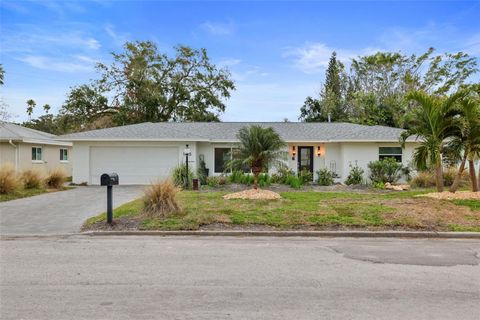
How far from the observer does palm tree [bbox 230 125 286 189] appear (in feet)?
39.5

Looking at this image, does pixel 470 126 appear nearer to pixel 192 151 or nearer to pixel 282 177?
pixel 282 177

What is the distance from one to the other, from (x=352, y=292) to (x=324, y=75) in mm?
40975

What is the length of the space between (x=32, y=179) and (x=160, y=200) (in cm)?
988

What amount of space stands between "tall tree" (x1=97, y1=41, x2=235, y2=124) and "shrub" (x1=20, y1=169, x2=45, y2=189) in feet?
56.5

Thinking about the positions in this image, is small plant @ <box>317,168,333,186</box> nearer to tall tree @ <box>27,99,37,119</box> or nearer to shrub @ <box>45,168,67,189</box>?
shrub @ <box>45,168,67,189</box>

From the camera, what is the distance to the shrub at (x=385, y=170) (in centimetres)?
1692

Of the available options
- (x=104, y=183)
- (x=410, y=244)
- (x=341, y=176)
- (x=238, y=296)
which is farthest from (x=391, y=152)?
(x=238, y=296)

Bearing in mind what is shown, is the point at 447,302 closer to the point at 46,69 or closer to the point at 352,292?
the point at 352,292

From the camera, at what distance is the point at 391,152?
58.9 feet

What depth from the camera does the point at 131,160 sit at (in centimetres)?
1869

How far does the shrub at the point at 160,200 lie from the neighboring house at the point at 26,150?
465 inches

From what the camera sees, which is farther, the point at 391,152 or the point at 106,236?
the point at 391,152

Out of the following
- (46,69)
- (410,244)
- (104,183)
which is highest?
(46,69)

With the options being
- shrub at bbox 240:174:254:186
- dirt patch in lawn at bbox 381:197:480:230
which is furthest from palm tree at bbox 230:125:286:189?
dirt patch in lawn at bbox 381:197:480:230
